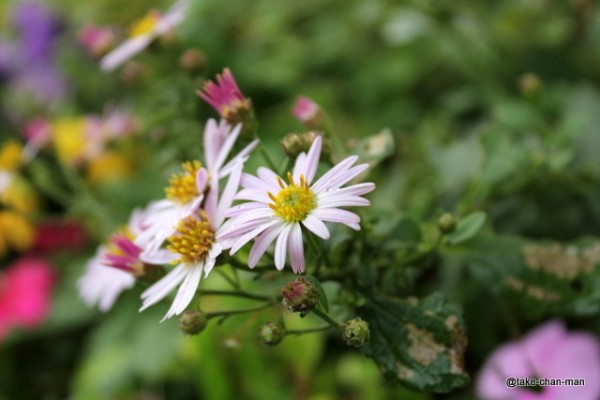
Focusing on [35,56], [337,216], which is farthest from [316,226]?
[35,56]

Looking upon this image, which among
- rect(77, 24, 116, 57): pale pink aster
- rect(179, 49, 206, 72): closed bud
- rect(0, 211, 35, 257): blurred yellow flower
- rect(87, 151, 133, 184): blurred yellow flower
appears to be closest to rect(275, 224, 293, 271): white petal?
rect(179, 49, 206, 72): closed bud

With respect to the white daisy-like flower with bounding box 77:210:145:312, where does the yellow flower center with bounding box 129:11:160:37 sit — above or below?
above

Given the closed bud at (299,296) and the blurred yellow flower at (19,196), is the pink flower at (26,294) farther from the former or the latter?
the closed bud at (299,296)

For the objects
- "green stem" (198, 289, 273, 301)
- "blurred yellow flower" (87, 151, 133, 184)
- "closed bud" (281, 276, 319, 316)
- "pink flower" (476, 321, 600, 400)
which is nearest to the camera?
"closed bud" (281, 276, 319, 316)

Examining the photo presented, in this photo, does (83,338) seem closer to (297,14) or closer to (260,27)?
(260,27)

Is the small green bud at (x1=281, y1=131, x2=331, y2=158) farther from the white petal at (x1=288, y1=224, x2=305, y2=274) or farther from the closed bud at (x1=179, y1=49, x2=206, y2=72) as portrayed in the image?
the closed bud at (x1=179, y1=49, x2=206, y2=72)

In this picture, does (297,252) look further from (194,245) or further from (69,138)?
(69,138)
